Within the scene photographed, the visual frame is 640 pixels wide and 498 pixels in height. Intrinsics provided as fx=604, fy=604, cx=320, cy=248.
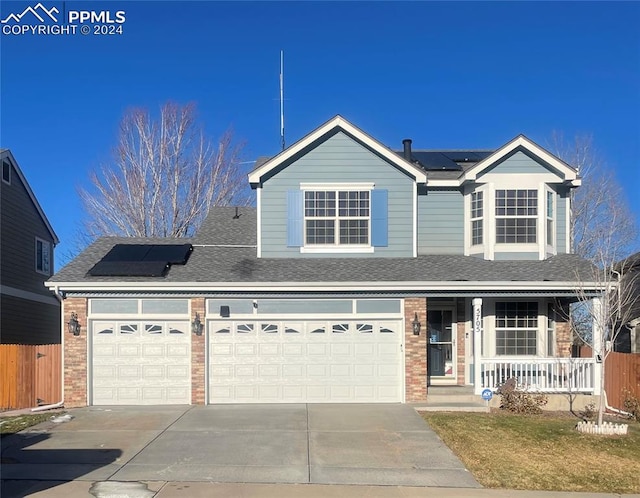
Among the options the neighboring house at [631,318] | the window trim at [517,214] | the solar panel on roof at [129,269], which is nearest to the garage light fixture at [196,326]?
the solar panel on roof at [129,269]

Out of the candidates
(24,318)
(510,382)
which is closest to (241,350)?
(510,382)

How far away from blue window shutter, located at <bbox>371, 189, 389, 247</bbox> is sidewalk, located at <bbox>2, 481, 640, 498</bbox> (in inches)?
330

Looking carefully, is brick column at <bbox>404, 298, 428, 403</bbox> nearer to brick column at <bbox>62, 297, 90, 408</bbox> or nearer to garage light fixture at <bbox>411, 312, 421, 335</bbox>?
garage light fixture at <bbox>411, 312, 421, 335</bbox>

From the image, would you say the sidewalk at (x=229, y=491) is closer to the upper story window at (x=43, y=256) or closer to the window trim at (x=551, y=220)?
the window trim at (x=551, y=220)

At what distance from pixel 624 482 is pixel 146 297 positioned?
1033 cm

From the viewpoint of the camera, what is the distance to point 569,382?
46.3ft

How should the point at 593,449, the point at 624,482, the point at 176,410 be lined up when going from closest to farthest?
the point at 624,482 < the point at 593,449 < the point at 176,410

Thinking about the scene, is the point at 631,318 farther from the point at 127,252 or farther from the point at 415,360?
the point at 127,252

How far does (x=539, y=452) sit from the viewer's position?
9.97m

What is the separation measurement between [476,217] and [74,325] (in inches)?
414

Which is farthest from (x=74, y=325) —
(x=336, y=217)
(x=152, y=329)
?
(x=336, y=217)

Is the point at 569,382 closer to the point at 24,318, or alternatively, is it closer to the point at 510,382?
the point at 510,382

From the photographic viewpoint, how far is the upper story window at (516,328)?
15359 mm

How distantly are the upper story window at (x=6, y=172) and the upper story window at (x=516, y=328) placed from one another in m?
16.5
